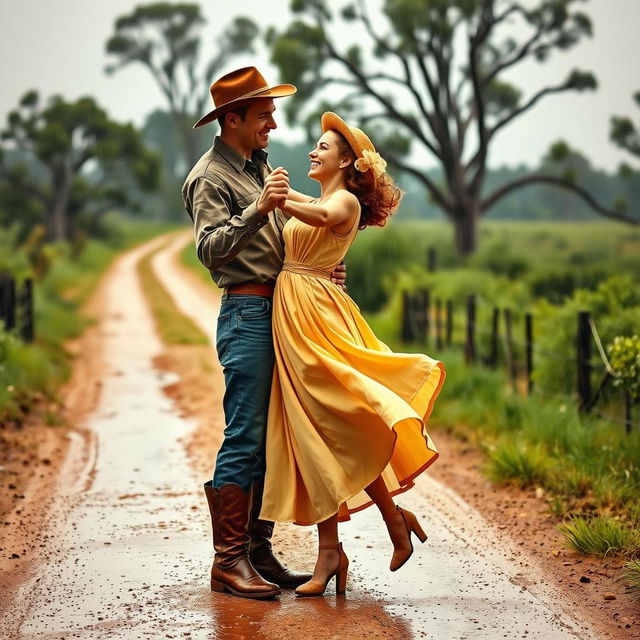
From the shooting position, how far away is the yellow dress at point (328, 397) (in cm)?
488

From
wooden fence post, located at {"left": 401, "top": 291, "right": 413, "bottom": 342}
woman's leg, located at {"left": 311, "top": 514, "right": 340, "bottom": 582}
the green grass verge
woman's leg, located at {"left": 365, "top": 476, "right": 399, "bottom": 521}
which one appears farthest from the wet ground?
wooden fence post, located at {"left": 401, "top": 291, "right": 413, "bottom": 342}

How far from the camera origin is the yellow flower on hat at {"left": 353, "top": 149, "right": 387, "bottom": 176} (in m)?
5.09

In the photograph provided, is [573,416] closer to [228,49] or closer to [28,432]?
[28,432]

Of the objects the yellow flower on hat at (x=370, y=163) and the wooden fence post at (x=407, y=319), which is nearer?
the yellow flower on hat at (x=370, y=163)

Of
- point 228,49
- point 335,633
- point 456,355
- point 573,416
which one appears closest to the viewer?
point 335,633

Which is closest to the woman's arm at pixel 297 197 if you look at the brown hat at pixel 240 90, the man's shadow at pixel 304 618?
the brown hat at pixel 240 90

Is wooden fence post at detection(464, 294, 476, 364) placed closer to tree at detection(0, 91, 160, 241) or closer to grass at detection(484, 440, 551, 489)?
grass at detection(484, 440, 551, 489)

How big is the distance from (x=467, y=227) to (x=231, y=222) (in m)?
27.2

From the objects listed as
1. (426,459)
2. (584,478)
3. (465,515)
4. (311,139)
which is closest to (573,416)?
(584,478)

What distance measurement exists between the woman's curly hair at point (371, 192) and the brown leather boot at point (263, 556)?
4.63ft

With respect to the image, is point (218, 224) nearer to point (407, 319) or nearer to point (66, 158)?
point (407, 319)

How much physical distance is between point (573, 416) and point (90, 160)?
1537 inches

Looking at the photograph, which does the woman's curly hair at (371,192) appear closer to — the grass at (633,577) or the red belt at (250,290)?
the red belt at (250,290)

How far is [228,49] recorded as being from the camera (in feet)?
225
